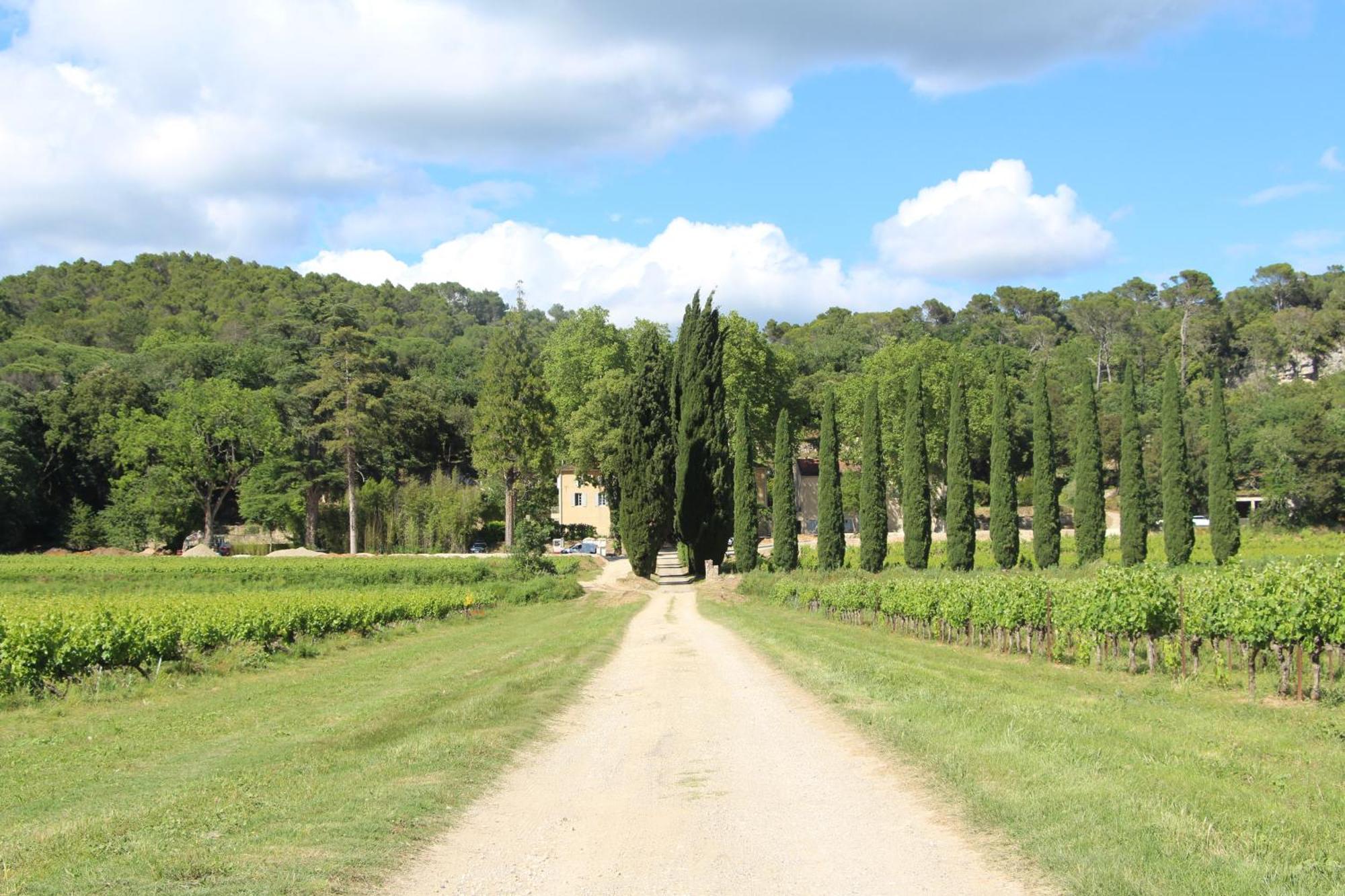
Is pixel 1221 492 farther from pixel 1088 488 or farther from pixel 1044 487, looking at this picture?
pixel 1044 487

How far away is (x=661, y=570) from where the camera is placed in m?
61.7

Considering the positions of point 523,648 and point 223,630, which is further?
point 523,648

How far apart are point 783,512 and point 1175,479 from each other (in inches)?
760

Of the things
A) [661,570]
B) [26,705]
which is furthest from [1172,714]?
[661,570]

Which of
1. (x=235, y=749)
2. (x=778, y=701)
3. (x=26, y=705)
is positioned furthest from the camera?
(x=26, y=705)

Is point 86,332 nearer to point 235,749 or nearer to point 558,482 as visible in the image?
point 558,482

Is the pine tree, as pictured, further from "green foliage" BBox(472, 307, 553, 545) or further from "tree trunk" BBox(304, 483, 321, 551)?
"tree trunk" BBox(304, 483, 321, 551)

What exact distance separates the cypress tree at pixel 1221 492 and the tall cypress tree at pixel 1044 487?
740cm

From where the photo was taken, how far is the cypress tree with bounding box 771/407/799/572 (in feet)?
173

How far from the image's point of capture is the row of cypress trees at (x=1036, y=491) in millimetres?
47750

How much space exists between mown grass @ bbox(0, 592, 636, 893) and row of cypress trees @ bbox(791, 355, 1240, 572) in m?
30.6

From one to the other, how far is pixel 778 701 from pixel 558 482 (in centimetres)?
7136

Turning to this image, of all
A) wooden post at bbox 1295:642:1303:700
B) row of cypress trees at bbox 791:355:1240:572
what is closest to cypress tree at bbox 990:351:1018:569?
row of cypress trees at bbox 791:355:1240:572

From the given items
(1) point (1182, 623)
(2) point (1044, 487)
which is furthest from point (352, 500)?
(1) point (1182, 623)
